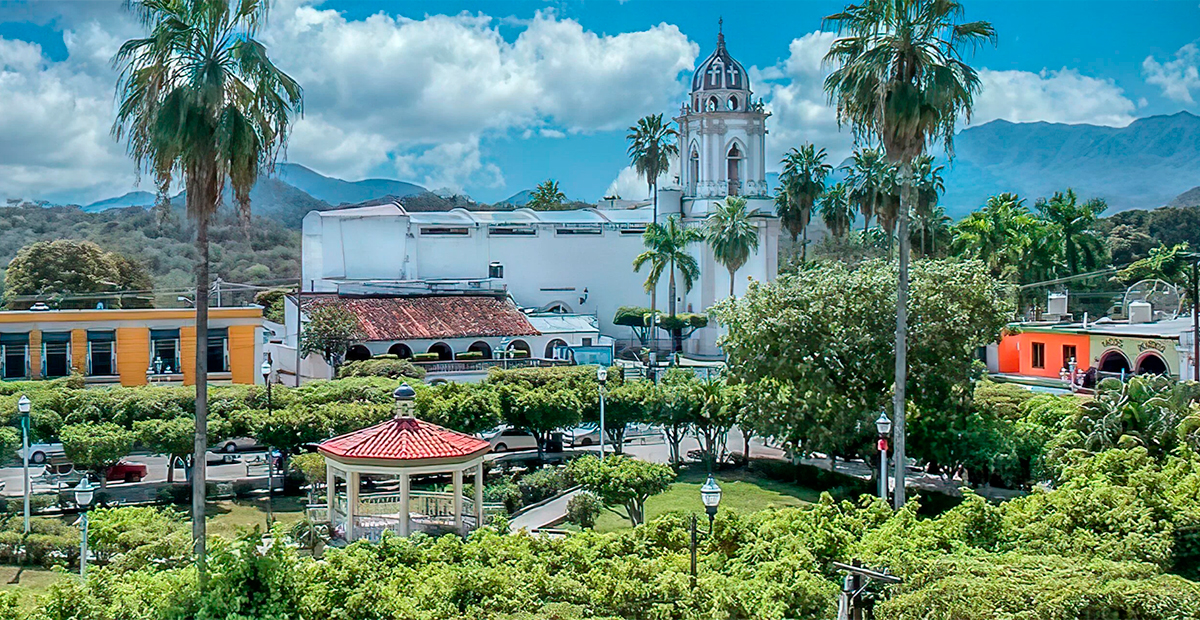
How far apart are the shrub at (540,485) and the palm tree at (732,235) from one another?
3218cm

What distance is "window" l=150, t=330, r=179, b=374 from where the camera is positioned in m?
43.2

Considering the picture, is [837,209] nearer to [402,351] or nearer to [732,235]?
[732,235]

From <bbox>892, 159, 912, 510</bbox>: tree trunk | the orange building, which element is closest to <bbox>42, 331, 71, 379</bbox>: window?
the orange building

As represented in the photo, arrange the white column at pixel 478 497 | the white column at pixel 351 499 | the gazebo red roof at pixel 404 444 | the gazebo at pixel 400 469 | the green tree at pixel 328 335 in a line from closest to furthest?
the gazebo at pixel 400 469, the gazebo red roof at pixel 404 444, the white column at pixel 351 499, the white column at pixel 478 497, the green tree at pixel 328 335

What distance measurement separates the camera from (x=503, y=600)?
13.9 m

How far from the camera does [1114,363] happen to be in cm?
4306

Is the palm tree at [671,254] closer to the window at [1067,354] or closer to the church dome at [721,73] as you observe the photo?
the church dome at [721,73]

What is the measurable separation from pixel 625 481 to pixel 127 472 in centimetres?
1634

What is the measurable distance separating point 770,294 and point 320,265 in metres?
42.0

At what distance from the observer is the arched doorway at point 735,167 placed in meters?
69.1

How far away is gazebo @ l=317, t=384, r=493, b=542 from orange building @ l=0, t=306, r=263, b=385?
A: 22486 mm

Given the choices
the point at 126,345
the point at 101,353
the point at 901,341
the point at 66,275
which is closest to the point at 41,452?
the point at 101,353

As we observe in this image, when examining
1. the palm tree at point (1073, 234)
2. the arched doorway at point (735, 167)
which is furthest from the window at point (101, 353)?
the palm tree at point (1073, 234)

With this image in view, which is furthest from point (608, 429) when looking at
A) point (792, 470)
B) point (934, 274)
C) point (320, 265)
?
point (320, 265)
